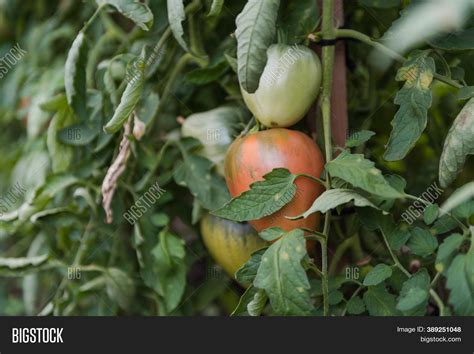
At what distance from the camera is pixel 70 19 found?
123 cm

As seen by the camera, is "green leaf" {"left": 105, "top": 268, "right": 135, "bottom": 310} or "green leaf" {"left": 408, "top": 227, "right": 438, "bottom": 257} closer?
"green leaf" {"left": 408, "top": 227, "right": 438, "bottom": 257}

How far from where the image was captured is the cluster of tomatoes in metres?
0.68

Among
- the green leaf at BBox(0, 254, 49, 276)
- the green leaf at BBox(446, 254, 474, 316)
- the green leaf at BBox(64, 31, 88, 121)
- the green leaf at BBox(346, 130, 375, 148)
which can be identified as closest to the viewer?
the green leaf at BBox(446, 254, 474, 316)

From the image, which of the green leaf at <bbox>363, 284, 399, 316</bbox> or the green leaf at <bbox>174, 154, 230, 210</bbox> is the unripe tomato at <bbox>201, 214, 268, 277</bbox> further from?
the green leaf at <bbox>363, 284, 399, 316</bbox>

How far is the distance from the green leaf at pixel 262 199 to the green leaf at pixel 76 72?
0.26 m

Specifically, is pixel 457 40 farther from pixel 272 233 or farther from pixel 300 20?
pixel 272 233

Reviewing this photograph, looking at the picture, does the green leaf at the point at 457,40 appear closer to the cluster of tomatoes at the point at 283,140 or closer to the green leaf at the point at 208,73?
the cluster of tomatoes at the point at 283,140

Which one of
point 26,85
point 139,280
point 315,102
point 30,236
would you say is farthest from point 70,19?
point 315,102

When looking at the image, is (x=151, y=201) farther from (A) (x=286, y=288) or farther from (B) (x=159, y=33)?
(A) (x=286, y=288)

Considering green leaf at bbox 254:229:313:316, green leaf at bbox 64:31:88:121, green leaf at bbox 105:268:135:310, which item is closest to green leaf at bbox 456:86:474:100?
green leaf at bbox 254:229:313:316

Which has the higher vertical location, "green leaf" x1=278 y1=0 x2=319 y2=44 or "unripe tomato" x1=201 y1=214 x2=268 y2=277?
"green leaf" x1=278 y1=0 x2=319 y2=44

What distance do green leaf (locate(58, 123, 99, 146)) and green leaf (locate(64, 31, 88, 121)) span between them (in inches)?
3.9

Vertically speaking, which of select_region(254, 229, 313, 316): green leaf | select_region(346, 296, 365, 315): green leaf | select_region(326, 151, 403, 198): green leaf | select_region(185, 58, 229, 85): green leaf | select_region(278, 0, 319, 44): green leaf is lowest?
select_region(346, 296, 365, 315): green leaf

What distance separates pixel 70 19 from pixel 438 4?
0.77 metres
